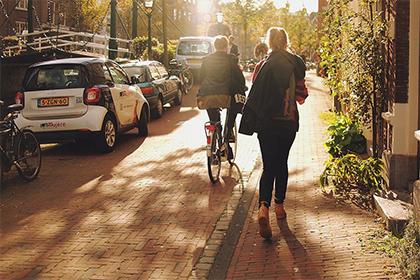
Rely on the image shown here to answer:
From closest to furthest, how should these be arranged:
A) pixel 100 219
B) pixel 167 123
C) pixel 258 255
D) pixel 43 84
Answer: pixel 258 255 → pixel 100 219 → pixel 43 84 → pixel 167 123

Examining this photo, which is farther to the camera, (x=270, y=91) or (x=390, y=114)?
(x=390, y=114)

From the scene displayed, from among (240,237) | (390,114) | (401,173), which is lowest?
(240,237)

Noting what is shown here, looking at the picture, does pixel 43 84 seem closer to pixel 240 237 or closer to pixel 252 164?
pixel 252 164

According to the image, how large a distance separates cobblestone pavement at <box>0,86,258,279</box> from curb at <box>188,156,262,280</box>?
0.08 meters

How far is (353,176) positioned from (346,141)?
5.49 ft

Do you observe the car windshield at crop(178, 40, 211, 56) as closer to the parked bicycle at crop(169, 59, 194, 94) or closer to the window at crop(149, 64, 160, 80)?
the parked bicycle at crop(169, 59, 194, 94)

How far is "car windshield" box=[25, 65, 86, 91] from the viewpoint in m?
10.9

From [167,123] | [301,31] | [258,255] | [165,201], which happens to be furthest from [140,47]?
[301,31]

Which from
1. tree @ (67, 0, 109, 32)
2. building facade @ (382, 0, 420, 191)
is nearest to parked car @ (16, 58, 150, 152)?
building facade @ (382, 0, 420, 191)

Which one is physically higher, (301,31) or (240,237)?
(301,31)

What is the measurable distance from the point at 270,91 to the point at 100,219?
2.31 meters

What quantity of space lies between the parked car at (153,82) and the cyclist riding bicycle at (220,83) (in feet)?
22.1

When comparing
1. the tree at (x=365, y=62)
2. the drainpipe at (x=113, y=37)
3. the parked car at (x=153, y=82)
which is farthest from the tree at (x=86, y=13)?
the tree at (x=365, y=62)

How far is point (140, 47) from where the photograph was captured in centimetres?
3159
